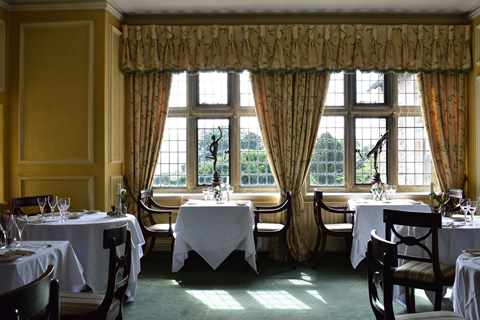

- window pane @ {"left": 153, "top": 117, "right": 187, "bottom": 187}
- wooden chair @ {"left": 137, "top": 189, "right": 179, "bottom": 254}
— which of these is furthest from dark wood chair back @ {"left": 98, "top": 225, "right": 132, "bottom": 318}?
window pane @ {"left": 153, "top": 117, "right": 187, "bottom": 187}

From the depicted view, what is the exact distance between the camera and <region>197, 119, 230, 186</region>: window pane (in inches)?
269

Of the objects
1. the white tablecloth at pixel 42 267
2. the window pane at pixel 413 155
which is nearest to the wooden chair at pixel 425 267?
the white tablecloth at pixel 42 267

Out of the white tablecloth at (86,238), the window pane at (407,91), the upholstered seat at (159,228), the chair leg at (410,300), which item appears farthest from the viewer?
the window pane at (407,91)

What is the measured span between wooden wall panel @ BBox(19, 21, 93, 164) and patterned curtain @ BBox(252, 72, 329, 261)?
87.8 inches

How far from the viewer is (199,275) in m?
5.57

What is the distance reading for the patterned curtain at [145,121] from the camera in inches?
258

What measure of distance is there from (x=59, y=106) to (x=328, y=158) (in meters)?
3.66

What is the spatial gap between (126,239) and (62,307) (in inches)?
23.2

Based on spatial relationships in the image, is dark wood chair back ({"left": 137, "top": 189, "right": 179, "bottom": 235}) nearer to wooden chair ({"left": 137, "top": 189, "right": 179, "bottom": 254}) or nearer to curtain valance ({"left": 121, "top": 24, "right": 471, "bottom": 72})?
wooden chair ({"left": 137, "top": 189, "right": 179, "bottom": 254})

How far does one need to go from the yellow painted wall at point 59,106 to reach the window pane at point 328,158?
2.90m

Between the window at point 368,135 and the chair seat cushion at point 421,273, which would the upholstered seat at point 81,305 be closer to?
the chair seat cushion at point 421,273

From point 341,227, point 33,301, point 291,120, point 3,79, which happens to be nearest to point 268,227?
point 341,227

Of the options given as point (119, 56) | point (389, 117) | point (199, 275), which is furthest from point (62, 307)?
point (389, 117)

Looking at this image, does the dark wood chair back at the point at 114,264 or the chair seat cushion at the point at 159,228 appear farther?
the chair seat cushion at the point at 159,228
